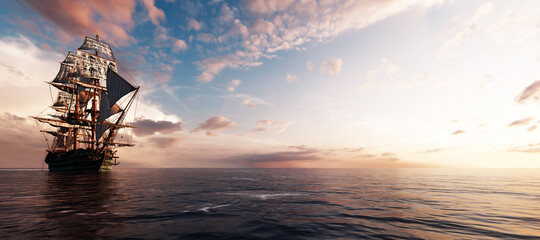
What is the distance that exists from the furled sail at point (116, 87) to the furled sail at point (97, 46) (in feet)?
149

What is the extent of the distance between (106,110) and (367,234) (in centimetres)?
10104

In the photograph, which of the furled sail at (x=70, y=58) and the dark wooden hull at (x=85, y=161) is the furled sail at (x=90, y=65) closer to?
the furled sail at (x=70, y=58)

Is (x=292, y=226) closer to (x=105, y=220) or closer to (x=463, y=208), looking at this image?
(x=105, y=220)

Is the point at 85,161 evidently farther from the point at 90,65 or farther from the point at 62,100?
the point at 62,100

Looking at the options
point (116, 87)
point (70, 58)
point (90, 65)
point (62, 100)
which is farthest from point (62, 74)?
point (116, 87)

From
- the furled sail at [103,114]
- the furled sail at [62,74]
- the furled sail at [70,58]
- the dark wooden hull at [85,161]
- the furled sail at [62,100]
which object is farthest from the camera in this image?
the furled sail at [62,100]

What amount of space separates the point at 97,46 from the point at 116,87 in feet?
177

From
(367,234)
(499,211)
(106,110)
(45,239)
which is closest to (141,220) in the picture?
(45,239)

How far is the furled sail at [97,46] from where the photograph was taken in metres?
111

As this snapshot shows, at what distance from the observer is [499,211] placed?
19922 mm

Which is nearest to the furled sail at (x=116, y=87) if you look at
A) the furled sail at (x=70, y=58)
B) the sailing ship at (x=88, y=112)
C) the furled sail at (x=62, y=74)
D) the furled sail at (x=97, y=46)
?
the sailing ship at (x=88, y=112)

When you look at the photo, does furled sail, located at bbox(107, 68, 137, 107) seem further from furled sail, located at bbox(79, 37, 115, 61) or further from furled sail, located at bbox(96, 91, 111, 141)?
furled sail, located at bbox(79, 37, 115, 61)

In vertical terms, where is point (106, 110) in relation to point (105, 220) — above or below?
above

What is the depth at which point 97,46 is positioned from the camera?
115 meters
